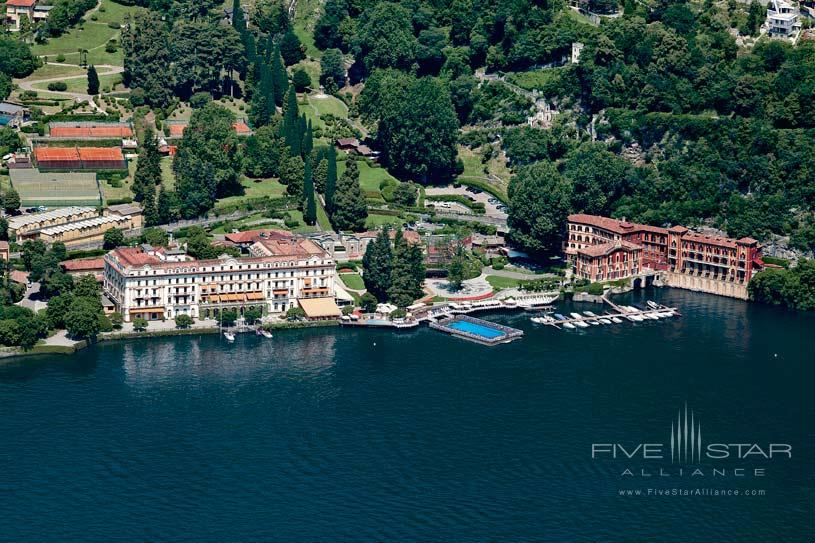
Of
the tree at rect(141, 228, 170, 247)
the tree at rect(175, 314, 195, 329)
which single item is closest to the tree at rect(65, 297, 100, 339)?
the tree at rect(175, 314, 195, 329)

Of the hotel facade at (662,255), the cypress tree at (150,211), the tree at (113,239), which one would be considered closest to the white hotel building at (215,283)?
the tree at (113,239)

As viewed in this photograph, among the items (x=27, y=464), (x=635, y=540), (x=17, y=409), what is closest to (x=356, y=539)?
(x=635, y=540)

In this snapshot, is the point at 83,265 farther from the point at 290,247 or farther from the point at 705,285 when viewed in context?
the point at 705,285

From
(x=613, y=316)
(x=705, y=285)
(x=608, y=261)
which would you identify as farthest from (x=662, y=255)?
(x=613, y=316)

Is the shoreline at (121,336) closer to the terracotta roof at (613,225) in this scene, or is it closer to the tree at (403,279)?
the tree at (403,279)

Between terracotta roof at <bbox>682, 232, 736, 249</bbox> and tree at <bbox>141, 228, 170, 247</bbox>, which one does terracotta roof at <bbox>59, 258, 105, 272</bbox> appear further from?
terracotta roof at <bbox>682, 232, 736, 249</bbox>
